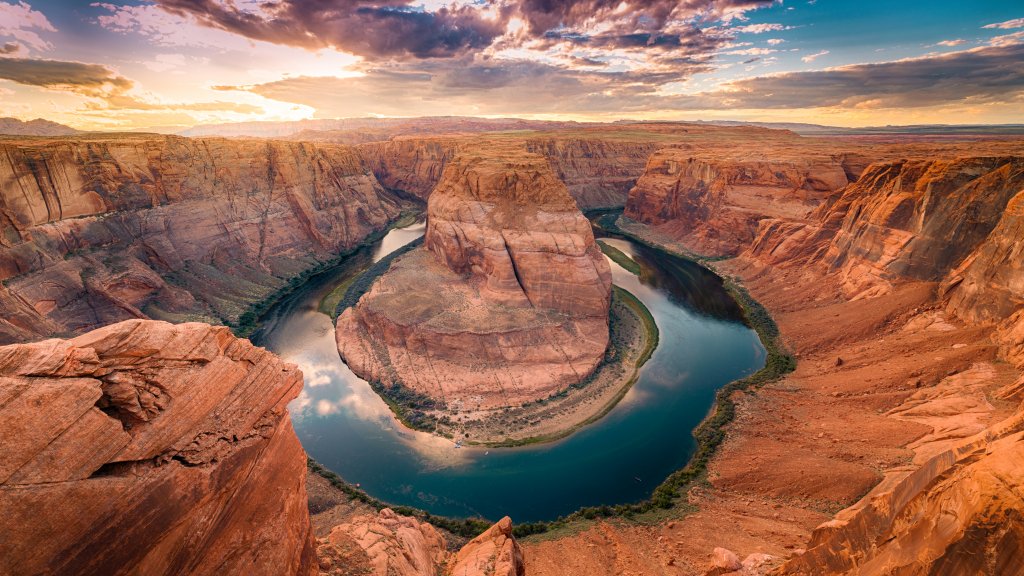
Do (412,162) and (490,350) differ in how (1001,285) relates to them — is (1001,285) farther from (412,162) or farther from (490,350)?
(412,162)

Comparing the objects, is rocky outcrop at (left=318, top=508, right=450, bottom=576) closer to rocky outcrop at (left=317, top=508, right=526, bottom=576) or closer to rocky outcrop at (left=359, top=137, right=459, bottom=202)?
rocky outcrop at (left=317, top=508, right=526, bottom=576)

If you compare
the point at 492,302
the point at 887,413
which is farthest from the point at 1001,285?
the point at 492,302

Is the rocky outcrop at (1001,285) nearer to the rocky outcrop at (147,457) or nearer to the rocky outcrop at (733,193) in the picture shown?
the rocky outcrop at (733,193)

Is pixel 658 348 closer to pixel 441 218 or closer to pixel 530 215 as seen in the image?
pixel 530 215

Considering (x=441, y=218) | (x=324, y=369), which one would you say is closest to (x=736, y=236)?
(x=441, y=218)

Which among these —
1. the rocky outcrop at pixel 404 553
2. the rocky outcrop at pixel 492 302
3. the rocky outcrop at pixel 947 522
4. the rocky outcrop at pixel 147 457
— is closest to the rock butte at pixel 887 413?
the rocky outcrop at pixel 947 522

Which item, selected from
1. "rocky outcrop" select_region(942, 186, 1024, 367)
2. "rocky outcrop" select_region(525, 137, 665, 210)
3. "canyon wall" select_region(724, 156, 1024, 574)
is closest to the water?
"canyon wall" select_region(724, 156, 1024, 574)
